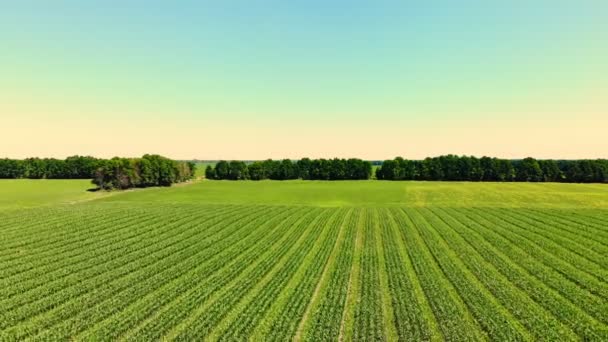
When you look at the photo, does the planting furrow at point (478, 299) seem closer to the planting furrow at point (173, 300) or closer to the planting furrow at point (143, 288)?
the planting furrow at point (173, 300)

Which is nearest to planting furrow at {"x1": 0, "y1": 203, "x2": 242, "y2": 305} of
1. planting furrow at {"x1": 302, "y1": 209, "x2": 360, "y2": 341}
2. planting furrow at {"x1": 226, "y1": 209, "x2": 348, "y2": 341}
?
planting furrow at {"x1": 226, "y1": 209, "x2": 348, "y2": 341}

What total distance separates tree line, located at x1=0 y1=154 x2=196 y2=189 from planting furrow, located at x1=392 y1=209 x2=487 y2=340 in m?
85.0

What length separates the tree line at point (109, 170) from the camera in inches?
3265

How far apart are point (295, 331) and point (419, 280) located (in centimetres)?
994

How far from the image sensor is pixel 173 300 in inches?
630

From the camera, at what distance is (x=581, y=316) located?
47.2 ft

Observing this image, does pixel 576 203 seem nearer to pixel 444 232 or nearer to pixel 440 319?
pixel 444 232

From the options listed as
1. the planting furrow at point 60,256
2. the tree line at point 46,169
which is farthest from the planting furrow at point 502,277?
the tree line at point 46,169

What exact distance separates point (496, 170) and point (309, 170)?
71.4m

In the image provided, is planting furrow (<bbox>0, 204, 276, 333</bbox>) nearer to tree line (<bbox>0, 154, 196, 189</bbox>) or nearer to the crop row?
the crop row

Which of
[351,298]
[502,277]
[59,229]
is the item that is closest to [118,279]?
[351,298]

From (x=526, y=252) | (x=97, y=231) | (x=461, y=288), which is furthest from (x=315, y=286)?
(x=97, y=231)

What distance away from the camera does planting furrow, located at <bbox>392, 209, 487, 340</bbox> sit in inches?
520

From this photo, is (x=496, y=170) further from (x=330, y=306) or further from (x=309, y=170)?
(x=330, y=306)
